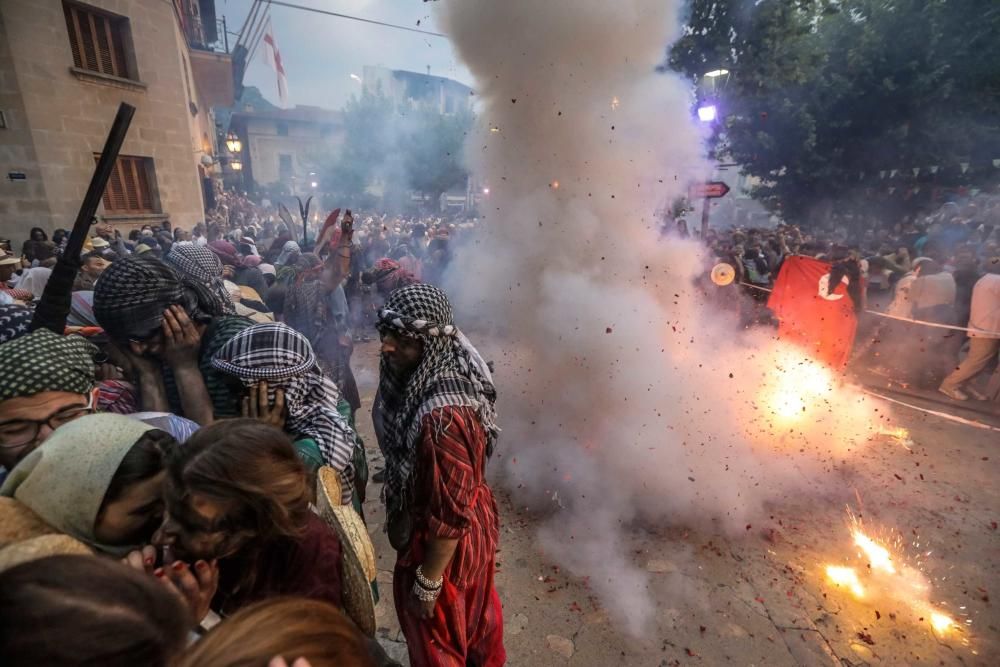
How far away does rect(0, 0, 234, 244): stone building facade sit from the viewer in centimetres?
878

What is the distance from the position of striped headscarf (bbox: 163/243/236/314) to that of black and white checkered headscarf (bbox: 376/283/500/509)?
1.89 meters

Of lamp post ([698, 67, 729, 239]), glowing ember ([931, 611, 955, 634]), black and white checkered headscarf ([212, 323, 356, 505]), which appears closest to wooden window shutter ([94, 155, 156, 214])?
black and white checkered headscarf ([212, 323, 356, 505])

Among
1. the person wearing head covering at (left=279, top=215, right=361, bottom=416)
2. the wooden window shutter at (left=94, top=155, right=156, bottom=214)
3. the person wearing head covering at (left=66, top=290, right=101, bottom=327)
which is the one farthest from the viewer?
the wooden window shutter at (left=94, top=155, right=156, bottom=214)

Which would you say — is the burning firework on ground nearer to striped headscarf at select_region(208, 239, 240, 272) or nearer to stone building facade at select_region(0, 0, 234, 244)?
striped headscarf at select_region(208, 239, 240, 272)

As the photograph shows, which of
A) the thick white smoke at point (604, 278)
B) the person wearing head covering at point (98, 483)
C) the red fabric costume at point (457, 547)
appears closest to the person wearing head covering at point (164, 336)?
the person wearing head covering at point (98, 483)

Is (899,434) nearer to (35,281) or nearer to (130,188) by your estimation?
(35,281)

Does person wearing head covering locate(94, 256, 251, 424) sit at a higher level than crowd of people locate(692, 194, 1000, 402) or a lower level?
higher

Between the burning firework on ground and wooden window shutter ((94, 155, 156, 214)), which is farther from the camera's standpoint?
wooden window shutter ((94, 155, 156, 214))

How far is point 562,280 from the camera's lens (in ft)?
15.0

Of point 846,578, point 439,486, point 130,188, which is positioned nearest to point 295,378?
point 439,486

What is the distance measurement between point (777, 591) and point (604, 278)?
2.93m

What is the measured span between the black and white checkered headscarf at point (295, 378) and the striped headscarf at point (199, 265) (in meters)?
1.57

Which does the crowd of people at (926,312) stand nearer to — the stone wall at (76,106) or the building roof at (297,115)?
the stone wall at (76,106)

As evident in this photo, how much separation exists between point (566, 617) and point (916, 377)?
7.35m
